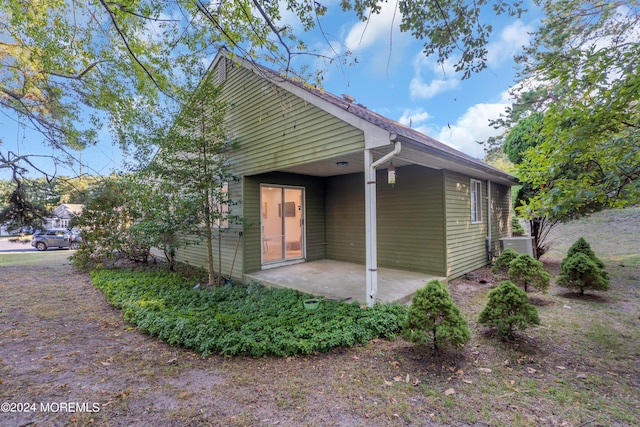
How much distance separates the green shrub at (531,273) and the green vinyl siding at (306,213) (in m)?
4.83

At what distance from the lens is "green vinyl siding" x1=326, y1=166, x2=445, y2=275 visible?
6.27 m

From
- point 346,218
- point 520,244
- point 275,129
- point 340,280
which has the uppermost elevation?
point 275,129

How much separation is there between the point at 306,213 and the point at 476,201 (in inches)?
191

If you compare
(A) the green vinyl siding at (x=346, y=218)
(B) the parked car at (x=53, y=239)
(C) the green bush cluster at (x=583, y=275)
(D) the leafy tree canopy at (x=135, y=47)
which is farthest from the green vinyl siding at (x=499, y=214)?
(B) the parked car at (x=53, y=239)

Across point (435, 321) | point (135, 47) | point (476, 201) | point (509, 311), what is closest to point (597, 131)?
point (509, 311)

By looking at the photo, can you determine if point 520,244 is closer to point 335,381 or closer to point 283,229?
point 283,229

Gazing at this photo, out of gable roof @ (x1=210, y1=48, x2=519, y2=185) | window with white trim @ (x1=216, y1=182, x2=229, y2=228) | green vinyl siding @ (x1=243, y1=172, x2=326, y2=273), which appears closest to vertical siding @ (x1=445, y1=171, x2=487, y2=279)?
gable roof @ (x1=210, y1=48, x2=519, y2=185)

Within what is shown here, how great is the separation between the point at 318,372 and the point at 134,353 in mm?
2396

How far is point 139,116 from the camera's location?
6430 millimetres

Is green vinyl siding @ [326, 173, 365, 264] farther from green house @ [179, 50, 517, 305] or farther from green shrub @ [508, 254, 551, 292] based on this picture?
green shrub @ [508, 254, 551, 292]

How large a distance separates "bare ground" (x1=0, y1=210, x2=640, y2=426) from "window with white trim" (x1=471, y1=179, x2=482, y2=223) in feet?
11.6

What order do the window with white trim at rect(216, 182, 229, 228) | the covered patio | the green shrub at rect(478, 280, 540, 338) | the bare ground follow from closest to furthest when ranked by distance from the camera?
1. the bare ground
2. the green shrub at rect(478, 280, 540, 338)
3. the covered patio
4. the window with white trim at rect(216, 182, 229, 228)

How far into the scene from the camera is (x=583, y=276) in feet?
17.1

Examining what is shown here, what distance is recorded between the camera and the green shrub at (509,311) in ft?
11.1
